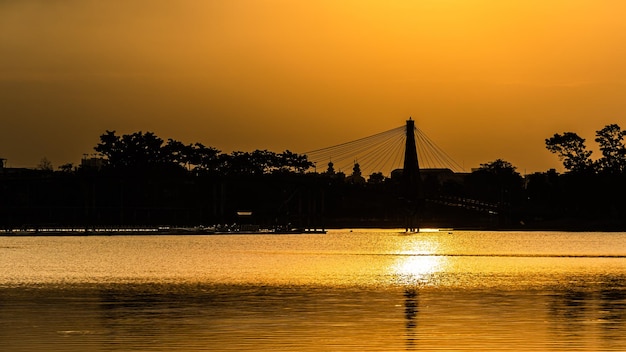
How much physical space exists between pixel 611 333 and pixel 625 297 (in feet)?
56.9

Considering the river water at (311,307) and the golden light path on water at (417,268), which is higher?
the golden light path on water at (417,268)

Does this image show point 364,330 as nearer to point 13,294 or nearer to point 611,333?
point 611,333

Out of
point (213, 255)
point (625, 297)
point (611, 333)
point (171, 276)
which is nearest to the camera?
point (611, 333)

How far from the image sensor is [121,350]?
112 ft

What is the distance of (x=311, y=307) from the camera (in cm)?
4872

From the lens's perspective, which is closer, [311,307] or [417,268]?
[311,307]

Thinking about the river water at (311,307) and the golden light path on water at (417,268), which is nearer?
the river water at (311,307)

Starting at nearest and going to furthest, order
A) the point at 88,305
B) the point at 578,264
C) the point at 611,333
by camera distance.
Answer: the point at 611,333, the point at 88,305, the point at 578,264

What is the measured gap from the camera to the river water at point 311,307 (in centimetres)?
3634

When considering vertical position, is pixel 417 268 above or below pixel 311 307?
above

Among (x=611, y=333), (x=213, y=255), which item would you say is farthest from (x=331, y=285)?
(x=213, y=255)

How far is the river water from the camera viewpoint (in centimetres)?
3634

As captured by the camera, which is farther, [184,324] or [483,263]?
[483,263]

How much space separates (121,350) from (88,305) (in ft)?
53.3
